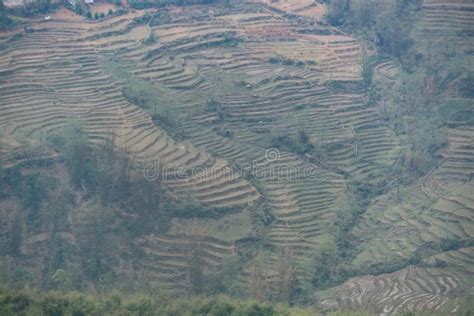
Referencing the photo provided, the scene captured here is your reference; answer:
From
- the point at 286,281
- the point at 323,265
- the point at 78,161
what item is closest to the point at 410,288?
the point at 323,265

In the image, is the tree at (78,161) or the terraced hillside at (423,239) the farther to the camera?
the tree at (78,161)

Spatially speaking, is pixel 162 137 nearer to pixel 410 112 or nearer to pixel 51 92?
pixel 51 92

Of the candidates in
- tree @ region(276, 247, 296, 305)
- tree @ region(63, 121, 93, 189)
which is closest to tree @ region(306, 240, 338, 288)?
tree @ region(276, 247, 296, 305)

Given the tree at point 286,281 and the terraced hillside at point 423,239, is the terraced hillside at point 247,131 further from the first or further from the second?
the tree at point 286,281

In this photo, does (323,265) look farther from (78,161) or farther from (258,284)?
(78,161)

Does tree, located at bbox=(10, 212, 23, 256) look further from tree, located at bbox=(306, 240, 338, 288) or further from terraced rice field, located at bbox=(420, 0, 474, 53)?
terraced rice field, located at bbox=(420, 0, 474, 53)

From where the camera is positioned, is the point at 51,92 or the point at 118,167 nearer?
the point at 118,167

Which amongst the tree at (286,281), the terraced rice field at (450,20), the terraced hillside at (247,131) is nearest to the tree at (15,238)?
the terraced hillside at (247,131)

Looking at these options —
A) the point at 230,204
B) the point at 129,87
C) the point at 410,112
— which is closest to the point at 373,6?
the point at 410,112
